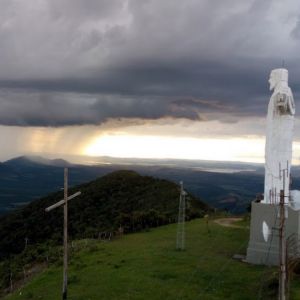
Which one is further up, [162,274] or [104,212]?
[162,274]

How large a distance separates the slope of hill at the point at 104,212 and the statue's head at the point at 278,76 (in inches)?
919

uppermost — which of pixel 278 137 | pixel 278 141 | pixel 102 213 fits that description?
pixel 278 137

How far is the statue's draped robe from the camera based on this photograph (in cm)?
2892

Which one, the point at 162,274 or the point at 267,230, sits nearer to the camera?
the point at 162,274

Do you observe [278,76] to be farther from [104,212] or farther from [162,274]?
[104,212]

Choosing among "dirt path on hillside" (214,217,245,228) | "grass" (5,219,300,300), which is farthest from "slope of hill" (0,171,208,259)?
"grass" (5,219,300,300)

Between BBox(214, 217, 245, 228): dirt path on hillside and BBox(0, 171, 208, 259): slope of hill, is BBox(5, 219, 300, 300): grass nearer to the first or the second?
BBox(214, 217, 245, 228): dirt path on hillside

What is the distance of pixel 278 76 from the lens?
29375 mm

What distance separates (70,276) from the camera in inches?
1178

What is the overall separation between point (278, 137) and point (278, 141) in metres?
0.22

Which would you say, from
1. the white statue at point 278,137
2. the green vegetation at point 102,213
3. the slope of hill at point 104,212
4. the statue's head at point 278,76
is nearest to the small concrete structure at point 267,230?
the white statue at point 278,137

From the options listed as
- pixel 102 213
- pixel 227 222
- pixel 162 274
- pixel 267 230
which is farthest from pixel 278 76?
pixel 102 213

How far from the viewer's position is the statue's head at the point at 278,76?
29.3 metres

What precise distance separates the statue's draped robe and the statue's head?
40 centimetres
